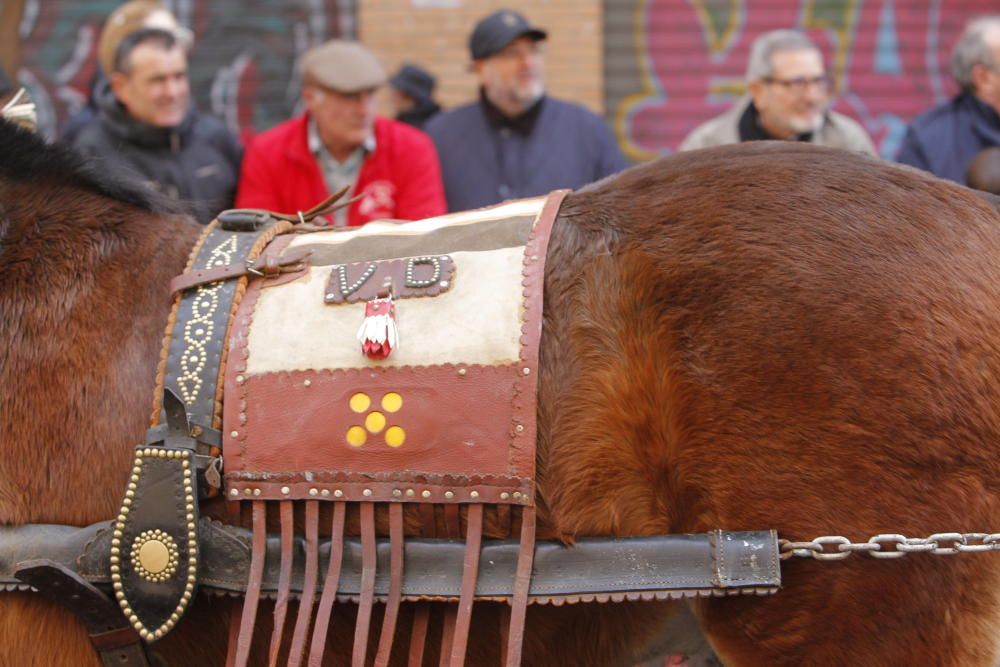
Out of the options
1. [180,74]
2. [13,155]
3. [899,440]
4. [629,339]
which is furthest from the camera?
[180,74]

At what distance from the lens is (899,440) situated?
191 cm

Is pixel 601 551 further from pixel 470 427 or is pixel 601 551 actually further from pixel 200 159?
pixel 200 159

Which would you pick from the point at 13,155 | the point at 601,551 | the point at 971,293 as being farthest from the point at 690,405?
the point at 13,155

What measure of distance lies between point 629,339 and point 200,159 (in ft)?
8.67

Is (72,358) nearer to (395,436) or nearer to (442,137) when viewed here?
(395,436)

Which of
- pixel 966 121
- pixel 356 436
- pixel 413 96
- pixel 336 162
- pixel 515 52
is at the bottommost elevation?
pixel 356 436

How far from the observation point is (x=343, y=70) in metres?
4.18

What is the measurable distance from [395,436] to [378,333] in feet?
0.62

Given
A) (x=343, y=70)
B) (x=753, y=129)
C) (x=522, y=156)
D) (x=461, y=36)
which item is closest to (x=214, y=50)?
(x=461, y=36)

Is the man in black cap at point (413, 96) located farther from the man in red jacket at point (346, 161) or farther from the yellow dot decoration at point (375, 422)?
the yellow dot decoration at point (375, 422)

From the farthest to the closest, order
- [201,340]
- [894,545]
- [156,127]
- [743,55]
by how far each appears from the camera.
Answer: [743,55]
[156,127]
[201,340]
[894,545]

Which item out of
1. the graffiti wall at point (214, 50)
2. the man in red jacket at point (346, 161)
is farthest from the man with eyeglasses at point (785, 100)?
the graffiti wall at point (214, 50)

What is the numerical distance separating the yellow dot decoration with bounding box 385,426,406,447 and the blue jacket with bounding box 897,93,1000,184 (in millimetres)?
2849

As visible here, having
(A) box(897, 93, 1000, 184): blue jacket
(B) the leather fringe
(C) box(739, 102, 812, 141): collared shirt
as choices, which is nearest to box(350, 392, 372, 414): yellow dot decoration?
(B) the leather fringe
